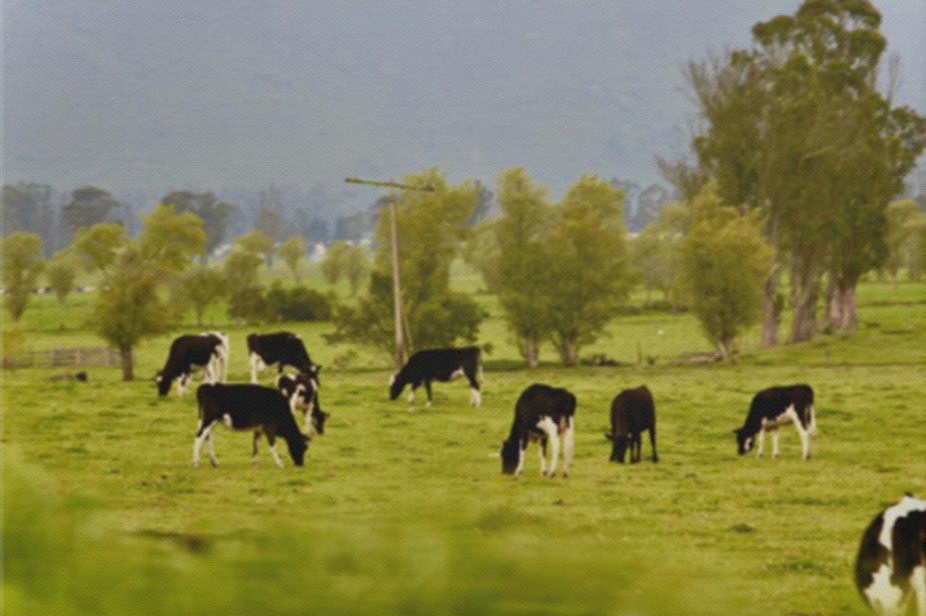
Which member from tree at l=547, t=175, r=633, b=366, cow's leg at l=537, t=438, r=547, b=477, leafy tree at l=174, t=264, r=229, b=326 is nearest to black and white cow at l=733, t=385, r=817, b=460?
cow's leg at l=537, t=438, r=547, b=477

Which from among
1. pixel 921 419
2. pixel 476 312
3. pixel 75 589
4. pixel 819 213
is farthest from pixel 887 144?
pixel 75 589

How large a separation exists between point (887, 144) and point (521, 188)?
22.5m

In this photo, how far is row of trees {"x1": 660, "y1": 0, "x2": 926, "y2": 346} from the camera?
64.6 m

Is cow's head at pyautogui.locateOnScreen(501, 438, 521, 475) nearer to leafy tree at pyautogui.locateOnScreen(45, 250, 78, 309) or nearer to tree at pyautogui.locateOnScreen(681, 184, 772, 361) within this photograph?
tree at pyautogui.locateOnScreen(681, 184, 772, 361)

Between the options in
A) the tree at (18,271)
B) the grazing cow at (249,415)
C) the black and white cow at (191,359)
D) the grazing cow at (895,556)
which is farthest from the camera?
the tree at (18,271)

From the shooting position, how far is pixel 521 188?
217 feet

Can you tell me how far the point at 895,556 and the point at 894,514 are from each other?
0.98ft

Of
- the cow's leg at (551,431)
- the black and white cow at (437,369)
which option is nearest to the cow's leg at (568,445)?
the cow's leg at (551,431)

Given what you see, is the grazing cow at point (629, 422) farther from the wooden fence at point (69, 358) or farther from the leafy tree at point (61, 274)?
the leafy tree at point (61, 274)

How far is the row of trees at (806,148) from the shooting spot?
212 feet

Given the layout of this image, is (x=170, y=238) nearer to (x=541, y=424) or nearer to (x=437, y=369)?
(x=437, y=369)

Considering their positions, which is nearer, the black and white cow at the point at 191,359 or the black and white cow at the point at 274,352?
the black and white cow at the point at 191,359

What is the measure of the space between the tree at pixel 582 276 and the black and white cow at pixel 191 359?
32.2 m

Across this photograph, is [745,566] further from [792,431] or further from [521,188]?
[521,188]
